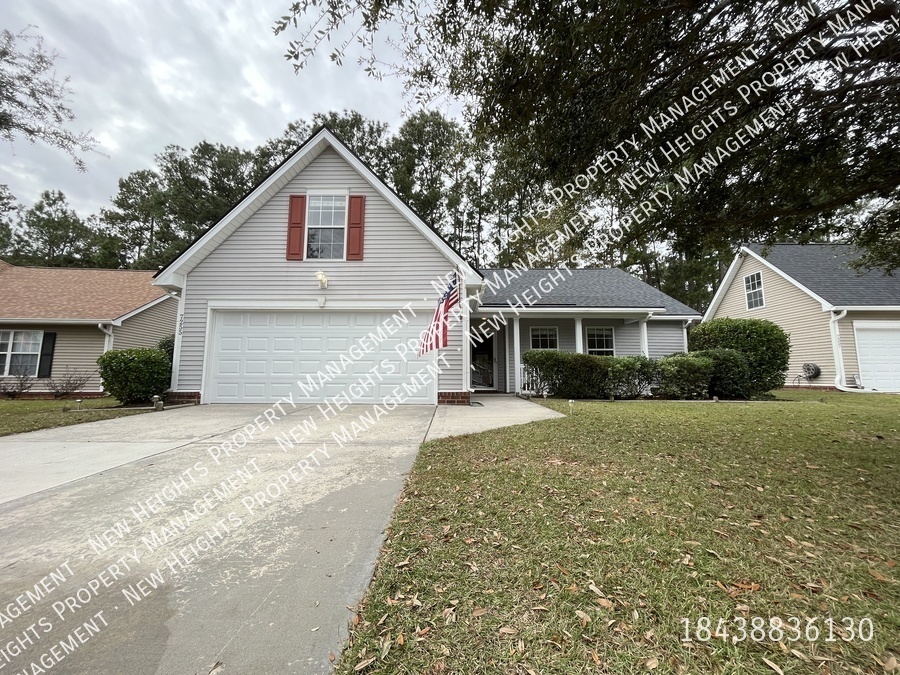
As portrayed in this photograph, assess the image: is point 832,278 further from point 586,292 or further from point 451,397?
point 451,397

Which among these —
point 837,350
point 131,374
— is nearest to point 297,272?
point 131,374

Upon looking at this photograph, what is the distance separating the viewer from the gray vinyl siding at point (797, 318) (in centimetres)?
1280

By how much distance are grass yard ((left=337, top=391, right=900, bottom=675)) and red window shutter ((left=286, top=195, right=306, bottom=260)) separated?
21.9 ft

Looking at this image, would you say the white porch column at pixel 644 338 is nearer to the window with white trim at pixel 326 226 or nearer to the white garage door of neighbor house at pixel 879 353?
the white garage door of neighbor house at pixel 879 353

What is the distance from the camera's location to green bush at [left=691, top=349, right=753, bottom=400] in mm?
9992

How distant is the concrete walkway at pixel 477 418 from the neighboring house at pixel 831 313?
405 inches

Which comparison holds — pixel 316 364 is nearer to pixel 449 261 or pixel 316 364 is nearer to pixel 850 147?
pixel 449 261

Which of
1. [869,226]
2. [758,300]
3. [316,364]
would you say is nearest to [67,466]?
[316,364]

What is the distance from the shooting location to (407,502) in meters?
2.67

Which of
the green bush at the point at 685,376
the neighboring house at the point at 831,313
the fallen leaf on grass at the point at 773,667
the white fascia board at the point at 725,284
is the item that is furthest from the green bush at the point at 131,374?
the white fascia board at the point at 725,284

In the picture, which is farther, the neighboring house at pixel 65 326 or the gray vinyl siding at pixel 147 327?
the gray vinyl siding at pixel 147 327

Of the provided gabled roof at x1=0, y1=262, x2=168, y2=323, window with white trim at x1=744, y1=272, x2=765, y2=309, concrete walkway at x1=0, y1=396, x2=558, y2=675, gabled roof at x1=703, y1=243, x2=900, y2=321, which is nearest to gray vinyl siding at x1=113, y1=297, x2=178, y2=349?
gabled roof at x1=0, y1=262, x2=168, y2=323

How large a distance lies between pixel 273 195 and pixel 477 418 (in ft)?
23.6

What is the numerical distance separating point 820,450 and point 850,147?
Result: 3.45 meters
